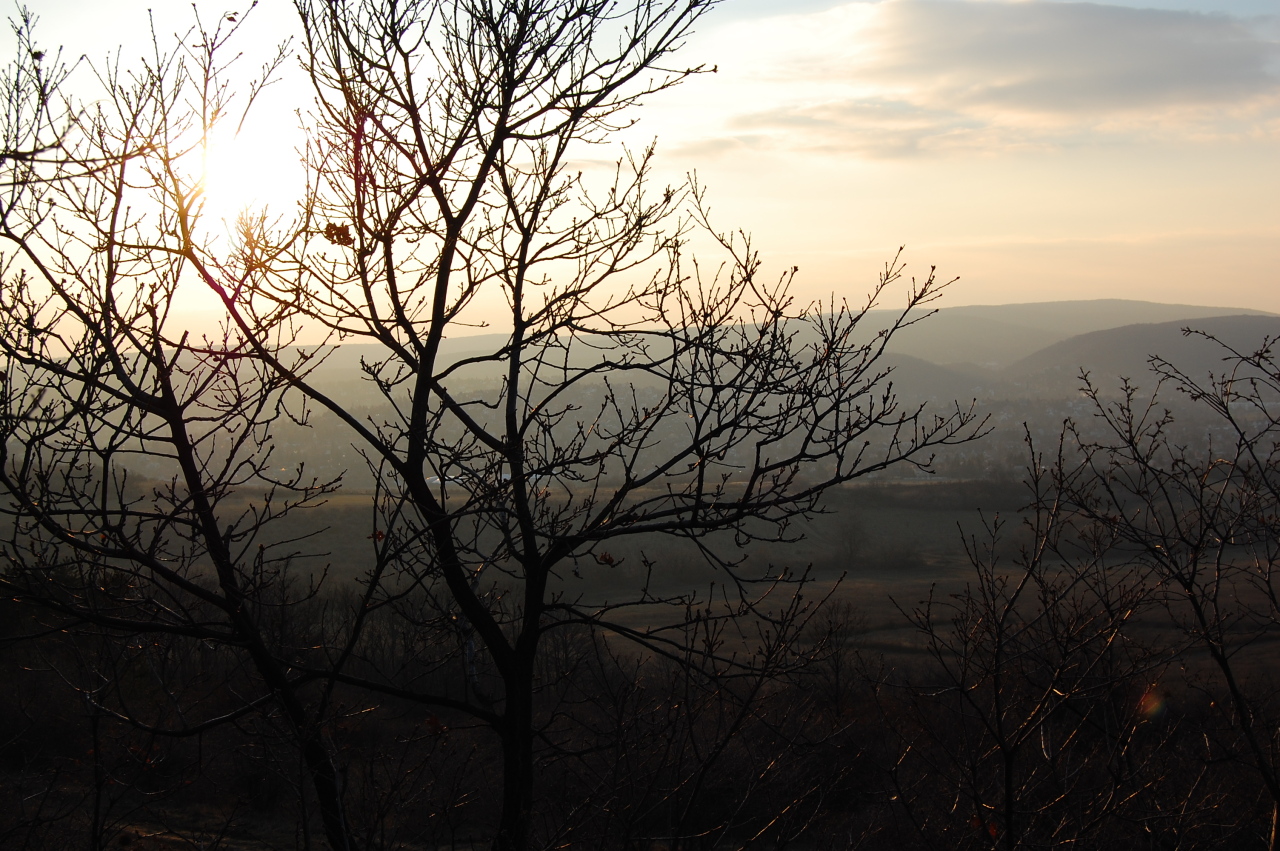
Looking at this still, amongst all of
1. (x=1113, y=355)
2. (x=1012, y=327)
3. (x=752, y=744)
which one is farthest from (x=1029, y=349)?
(x=752, y=744)

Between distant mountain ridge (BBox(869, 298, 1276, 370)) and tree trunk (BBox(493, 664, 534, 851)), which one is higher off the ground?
distant mountain ridge (BBox(869, 298, 1276, 370))

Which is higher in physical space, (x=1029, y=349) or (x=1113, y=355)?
(x=1029, y=349)

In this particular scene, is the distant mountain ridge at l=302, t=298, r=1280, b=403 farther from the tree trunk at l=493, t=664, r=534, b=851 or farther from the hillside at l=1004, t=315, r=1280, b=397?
the tree trunk at l=493, t=664, r=534, b=851

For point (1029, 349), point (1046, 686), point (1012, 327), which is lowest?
point (1046, 686)

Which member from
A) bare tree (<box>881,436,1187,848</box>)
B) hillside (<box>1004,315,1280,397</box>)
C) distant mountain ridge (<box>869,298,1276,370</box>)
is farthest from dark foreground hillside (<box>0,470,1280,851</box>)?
distant mountain ridge (<box>869,298,1276,370</box>)

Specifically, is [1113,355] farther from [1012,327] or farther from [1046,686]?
[1046,686]

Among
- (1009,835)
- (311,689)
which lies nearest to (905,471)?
(311,689)

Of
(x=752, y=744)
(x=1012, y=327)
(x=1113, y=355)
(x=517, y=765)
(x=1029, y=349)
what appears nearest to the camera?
(x=517, y=765)

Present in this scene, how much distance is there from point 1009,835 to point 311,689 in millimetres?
17449

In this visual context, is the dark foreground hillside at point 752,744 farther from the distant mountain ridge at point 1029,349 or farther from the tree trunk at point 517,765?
the distant mountain ridge at point 1029,349

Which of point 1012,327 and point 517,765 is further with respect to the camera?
point 1012,327

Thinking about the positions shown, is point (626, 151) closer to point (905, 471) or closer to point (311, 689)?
point (311, 689)

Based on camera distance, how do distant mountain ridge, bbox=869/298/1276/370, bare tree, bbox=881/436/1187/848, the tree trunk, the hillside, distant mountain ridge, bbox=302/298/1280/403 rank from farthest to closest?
distant mountain ridge, bbox=869/298/1276/370 → the hillside → distant mountain ridge, bbox=302/298/1280/403 → bare tree, bbox=881/436/1187/848 → the tree trunk

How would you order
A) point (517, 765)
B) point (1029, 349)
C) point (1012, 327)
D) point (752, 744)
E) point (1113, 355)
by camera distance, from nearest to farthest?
point (517, 765) < point (752, 744) < point (1113, 355) < point (1029, 349) < point (1012, 327)
